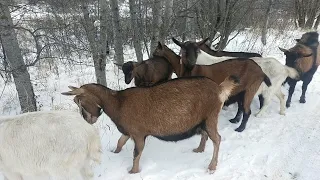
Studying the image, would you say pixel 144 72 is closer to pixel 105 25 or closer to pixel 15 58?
pixel 105 25

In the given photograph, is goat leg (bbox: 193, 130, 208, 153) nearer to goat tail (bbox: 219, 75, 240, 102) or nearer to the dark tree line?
goat tail (bbox: 219, 75, 240, 102)

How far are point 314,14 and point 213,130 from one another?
14.5 metres

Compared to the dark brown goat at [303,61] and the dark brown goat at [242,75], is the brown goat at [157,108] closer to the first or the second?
the dark brown goat at [242,75]

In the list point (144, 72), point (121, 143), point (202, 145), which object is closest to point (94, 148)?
point (121, 143)

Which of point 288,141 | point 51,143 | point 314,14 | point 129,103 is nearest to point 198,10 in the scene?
point 288,141

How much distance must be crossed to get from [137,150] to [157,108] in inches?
25.2

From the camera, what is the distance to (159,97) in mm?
4207

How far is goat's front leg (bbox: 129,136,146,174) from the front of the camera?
13.6 feet

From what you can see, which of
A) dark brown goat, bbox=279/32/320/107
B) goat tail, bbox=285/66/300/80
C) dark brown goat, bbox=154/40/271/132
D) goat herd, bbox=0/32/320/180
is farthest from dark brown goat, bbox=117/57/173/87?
dark brown goat, bbox=279/32/320/107

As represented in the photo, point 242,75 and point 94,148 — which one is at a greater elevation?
point 242,75

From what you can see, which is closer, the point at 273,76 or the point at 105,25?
the point at 273,76

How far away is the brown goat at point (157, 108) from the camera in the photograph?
13.5 feet

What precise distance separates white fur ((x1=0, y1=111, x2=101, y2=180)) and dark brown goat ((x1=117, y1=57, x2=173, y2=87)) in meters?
2.68

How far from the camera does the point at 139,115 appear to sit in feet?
13.5
